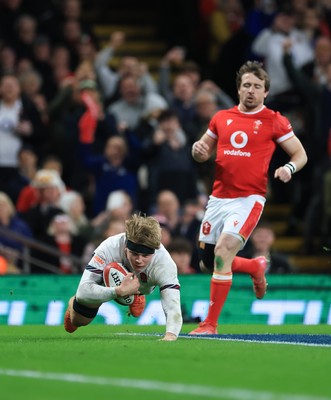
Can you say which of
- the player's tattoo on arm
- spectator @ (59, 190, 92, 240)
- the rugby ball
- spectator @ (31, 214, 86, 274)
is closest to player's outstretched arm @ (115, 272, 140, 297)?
the rugby ball

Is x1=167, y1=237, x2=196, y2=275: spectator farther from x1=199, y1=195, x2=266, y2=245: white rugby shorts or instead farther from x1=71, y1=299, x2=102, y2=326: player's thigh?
x1=71, y1=299, x2=102, y2=326: player's thigh

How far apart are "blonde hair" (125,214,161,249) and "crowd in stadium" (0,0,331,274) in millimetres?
5862

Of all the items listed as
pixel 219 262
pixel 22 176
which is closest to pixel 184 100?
pixel 22 176

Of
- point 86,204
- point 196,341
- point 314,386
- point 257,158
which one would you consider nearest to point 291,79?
point 86,204

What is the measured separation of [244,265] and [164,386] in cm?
506

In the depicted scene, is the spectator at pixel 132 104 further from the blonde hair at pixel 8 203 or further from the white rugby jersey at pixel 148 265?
the white rugby jersey at pixel 148 265

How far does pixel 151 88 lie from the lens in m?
20.3

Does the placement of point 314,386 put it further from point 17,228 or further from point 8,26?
point 8,26

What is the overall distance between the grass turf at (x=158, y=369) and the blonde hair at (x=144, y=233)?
837 millimetres

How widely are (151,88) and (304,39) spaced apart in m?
2.74

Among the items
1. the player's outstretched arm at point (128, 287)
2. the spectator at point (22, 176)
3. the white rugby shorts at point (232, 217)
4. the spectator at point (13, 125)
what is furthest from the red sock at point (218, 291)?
the spectator at point (13, 125)

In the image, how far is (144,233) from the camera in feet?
34.8

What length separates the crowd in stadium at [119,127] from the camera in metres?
18.0

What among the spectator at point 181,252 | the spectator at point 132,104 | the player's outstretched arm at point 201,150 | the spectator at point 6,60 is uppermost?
the player's outstretched arm at point 201,150
